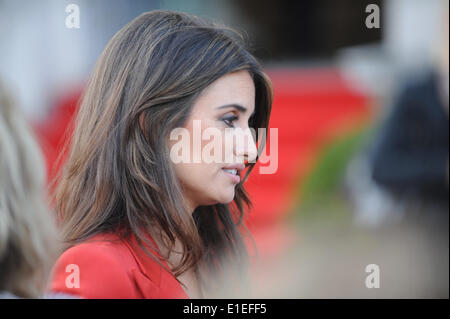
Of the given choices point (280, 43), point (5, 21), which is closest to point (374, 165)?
point (280, 43)

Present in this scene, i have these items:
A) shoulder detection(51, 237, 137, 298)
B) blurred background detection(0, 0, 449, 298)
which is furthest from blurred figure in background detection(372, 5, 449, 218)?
shoulder detection(51, 237, 137, 298)

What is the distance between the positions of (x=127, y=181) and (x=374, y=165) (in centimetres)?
214

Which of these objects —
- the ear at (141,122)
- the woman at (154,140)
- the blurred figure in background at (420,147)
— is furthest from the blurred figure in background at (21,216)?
the blurred figure in background at (420,147)

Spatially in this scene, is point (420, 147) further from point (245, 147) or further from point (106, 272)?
point (106, 272)

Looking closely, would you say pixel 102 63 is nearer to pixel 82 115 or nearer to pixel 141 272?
pixel 82 115

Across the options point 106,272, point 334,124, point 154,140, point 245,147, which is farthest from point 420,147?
point 106,272

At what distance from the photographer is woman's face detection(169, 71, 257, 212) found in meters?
1.19

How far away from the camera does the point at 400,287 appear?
2865mm

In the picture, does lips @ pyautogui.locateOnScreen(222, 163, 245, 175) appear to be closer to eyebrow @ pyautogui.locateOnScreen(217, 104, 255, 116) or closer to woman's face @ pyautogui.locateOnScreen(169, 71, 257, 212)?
woman's face @ pyautogui.locateOnScreen(169, 71, 257, 212)

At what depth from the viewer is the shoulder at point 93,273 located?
1.11 meters

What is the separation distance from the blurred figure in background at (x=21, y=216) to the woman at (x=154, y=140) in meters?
0.32

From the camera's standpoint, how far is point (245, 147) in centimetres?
122

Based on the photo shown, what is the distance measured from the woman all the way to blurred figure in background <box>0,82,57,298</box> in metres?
A: 0.32

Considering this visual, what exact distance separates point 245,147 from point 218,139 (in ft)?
0.22
